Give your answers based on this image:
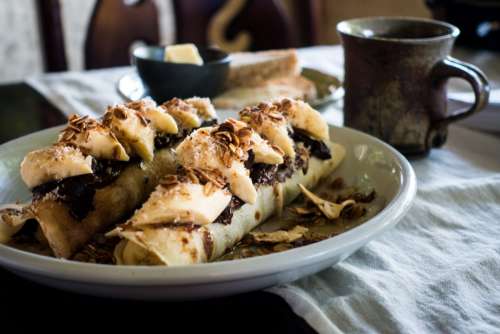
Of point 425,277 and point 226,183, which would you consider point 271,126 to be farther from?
point 425,277

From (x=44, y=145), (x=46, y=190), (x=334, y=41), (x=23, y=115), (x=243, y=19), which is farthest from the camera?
(x=334, y=41)

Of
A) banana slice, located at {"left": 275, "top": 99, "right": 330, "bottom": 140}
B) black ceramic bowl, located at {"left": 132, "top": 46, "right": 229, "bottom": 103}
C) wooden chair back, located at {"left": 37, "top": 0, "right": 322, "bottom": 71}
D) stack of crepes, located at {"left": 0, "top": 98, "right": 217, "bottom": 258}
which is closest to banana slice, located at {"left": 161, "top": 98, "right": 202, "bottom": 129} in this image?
stack of crepes, located at {"left": 0, "top": 98, "right": 217, "bottom": 258}

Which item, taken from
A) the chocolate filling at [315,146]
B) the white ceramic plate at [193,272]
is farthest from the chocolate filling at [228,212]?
the chocolate filling at [315,146]

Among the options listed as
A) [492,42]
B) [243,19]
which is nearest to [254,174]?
[492,42]

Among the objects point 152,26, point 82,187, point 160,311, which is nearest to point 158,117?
point 82,187

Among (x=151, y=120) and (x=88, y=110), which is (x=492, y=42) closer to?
(x=88, y=110)
